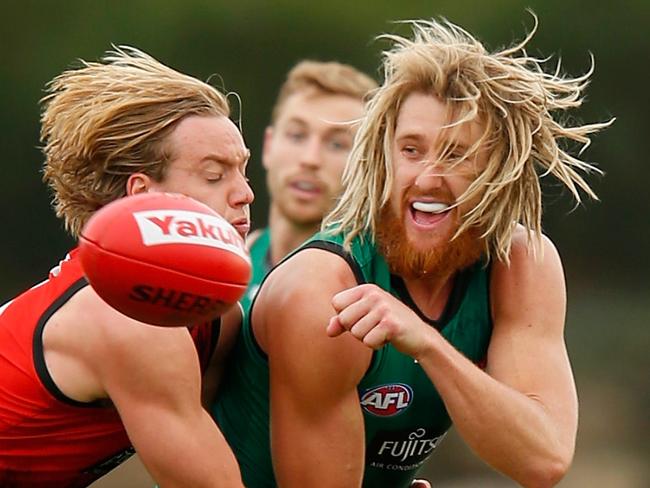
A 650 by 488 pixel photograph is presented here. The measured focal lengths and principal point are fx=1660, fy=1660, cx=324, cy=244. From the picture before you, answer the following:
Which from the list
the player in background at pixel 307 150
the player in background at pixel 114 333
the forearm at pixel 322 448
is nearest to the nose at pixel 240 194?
the player in background at pixel 114 333

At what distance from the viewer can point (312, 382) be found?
4121mm

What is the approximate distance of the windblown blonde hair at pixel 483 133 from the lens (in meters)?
4.32

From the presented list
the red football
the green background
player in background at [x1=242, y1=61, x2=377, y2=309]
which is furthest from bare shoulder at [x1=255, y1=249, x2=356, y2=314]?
the green background

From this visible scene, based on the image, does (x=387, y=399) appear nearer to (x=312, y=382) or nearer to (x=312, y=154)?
(x=312, y=382)

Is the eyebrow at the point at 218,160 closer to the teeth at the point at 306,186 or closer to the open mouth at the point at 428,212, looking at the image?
the open mouth at the point at 428,212

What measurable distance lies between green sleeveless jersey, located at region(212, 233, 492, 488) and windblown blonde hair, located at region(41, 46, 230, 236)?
1.62ft

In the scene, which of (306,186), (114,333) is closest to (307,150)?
(306,186)

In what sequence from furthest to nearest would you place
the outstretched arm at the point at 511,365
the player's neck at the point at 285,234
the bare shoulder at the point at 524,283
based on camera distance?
the player's neck at the point at 285,234 → the bare shoulder at the point at 524,283 → the outstretched arm at the point at 511,365

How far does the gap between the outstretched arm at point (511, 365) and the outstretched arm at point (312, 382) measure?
213mm

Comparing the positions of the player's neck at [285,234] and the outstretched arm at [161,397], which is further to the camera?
the player's neck at [285,234]

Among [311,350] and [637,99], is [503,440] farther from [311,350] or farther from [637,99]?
[637,99]

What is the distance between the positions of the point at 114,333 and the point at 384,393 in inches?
33.3

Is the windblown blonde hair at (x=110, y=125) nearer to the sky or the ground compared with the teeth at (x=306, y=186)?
nearer to the sky

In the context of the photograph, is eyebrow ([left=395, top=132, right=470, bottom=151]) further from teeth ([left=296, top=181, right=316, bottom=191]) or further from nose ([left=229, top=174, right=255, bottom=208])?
teeth ([left=296, top=181, right=316, bottom=191])
